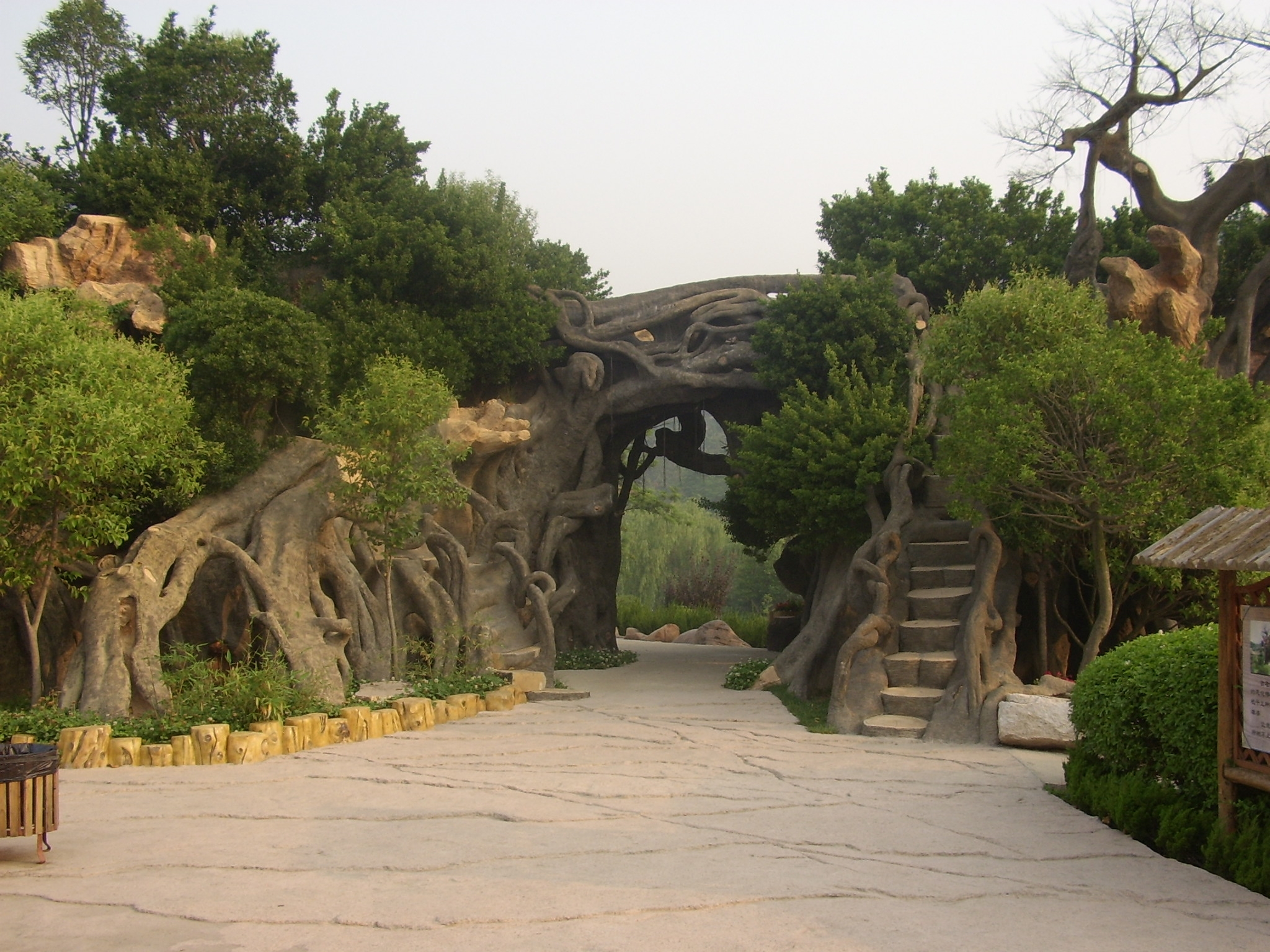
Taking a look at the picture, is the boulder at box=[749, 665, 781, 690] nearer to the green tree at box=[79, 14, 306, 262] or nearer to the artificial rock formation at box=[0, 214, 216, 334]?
the artificial rock formation at box=[0, 214, 216, 334]

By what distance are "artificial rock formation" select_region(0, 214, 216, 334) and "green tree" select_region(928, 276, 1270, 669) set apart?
1027 cm

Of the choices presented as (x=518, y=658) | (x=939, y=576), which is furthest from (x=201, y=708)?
(x=939, y=576)

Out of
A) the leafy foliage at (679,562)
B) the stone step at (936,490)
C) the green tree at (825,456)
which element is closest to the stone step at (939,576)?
the stone step at (936,490)

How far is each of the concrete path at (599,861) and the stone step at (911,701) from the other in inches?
56.6

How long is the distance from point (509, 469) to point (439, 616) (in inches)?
175

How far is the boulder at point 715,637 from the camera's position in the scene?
26.7m

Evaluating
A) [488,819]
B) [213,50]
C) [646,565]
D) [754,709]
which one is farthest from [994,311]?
[646,565]

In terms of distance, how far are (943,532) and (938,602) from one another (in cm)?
128

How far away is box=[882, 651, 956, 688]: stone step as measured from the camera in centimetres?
1120

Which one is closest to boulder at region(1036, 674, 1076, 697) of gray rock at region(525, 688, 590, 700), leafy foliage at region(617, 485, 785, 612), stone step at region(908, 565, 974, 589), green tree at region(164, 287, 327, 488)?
stone step at region(908, 565, 974, 589)

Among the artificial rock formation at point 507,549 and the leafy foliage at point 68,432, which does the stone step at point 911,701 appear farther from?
the leafy foliage at point 68,432

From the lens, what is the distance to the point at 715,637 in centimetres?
2677

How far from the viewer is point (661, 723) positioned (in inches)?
440

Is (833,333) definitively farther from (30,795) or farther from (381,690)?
(30,795)
